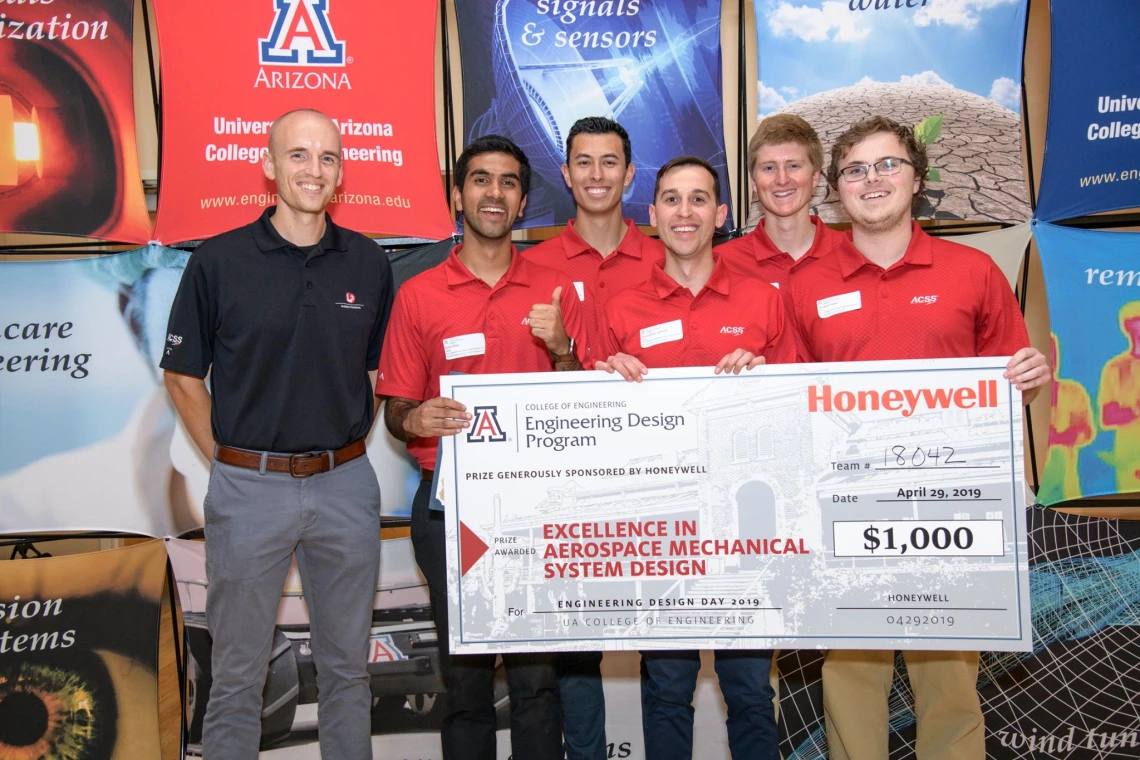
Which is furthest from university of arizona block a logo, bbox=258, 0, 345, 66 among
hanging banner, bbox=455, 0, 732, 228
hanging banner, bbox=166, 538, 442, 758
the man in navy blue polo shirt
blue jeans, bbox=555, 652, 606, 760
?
blue jeans, bbox=555, 652, 606, 760

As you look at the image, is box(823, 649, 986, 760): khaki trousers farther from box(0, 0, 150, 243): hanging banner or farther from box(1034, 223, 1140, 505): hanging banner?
box(0, 0, 150, 243): hanging banner

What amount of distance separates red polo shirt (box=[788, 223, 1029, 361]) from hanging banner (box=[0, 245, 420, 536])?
2.48 meters

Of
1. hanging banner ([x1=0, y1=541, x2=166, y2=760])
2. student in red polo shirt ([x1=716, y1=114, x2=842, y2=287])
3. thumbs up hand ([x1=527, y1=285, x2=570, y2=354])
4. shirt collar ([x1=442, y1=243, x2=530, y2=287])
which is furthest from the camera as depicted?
hanging banner ([x1=0, y1=541, x2=166, y2=760])

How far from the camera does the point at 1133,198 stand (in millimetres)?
3383

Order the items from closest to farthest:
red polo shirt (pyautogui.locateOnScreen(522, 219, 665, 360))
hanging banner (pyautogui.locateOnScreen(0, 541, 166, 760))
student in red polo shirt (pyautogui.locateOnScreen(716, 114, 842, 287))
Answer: student in red polo shirt (pyautogui.locateOnScreen(716, 114, 842, 287))
red polo shirt (pyautogui.locateOnScreen(522, 219, 665, 360))
hanging banner (pyautogui.locateOnScreen(0, 541, 166, 760))

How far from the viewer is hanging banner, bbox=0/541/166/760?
3238mm

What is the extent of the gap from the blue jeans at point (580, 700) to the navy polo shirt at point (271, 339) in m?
1.07

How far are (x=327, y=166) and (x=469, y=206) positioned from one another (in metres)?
0.47

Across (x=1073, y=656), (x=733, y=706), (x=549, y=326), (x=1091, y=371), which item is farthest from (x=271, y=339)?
(x=1073, y=656)

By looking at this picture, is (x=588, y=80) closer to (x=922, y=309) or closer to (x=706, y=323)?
(x=706, y=323)

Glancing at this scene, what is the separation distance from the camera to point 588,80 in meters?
3.44

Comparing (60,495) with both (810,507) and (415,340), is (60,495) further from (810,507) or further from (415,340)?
(810,507)

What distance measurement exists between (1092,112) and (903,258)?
151 cm

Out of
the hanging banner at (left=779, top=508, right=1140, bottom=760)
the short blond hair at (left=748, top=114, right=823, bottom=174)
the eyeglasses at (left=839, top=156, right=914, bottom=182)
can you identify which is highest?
the short blond hair at (left=748, top=114, right=823, bottom=174)
